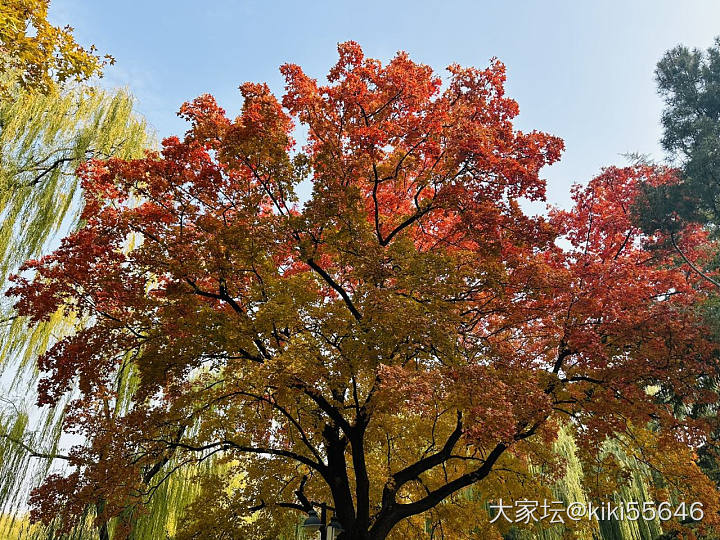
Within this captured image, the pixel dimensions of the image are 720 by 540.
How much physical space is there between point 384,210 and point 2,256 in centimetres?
698

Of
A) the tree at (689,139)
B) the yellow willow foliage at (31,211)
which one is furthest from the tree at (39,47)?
the tree at (689,139)

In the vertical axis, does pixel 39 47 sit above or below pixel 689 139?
below

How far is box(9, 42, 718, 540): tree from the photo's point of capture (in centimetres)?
618

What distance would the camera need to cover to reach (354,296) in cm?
664

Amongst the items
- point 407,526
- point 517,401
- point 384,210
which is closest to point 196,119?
point 384,210

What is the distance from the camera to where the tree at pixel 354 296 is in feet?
20.3

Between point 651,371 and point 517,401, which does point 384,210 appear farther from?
point 651,371

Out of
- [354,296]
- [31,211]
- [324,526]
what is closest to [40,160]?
[31,211]

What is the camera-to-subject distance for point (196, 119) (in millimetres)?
6555

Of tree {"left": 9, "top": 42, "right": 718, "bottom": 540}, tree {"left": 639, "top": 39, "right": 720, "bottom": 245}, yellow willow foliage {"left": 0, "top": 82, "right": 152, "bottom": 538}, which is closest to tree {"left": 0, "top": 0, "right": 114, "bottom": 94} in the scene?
tree {"left": 9, "top": 42, "right": 718, "bottom": 540}

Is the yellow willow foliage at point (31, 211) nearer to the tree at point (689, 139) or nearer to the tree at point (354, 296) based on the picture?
the tree at point (354, 296)

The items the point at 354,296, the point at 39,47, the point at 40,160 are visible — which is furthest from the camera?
the point at 40,160

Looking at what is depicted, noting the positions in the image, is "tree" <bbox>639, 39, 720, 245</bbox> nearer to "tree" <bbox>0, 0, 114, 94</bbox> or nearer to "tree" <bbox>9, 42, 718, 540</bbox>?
"tree" <bbox>9, 42, 718, 540</bbox>

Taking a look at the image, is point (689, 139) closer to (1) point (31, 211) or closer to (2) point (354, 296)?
(2) point (354, 296)
